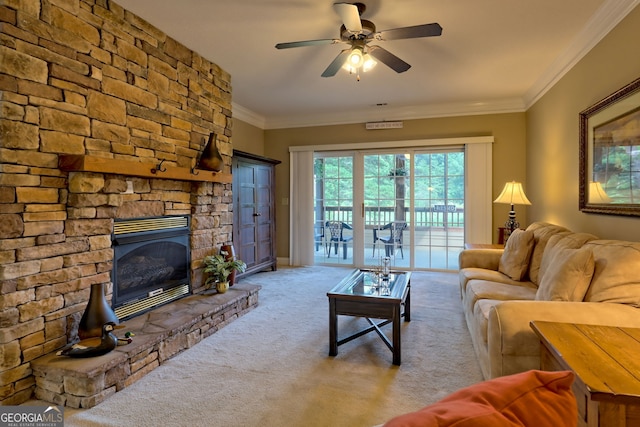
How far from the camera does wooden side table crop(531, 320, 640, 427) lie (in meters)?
1.07

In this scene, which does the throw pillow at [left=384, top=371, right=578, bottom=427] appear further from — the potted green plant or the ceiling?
the potted green plant

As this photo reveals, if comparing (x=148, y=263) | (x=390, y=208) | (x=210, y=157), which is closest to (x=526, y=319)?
(x=148, y=263)

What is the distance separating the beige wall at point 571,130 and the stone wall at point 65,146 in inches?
142

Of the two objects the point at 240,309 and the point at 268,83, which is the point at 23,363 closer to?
the point at 240,309

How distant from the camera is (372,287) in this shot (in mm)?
2824

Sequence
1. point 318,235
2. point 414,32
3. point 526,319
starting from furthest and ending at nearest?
point 318,235 → point 414,32 → point 526,319

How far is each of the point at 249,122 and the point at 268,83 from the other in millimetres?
1573

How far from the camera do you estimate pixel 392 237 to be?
18.7 feet

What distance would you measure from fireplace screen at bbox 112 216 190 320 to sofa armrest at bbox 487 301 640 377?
261 cm

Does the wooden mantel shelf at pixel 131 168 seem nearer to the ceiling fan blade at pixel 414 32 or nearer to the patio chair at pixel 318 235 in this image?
the ceiling fan blade at pixel 414 32

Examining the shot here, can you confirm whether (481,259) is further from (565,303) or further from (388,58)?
(388,58)

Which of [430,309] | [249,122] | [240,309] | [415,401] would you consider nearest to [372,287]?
[415,401]

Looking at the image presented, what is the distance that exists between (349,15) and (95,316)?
257 centimetres

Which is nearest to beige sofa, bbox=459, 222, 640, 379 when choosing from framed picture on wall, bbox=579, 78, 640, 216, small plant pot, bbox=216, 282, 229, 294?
framed picture on wall, bbox=579, 78, 640, 216
